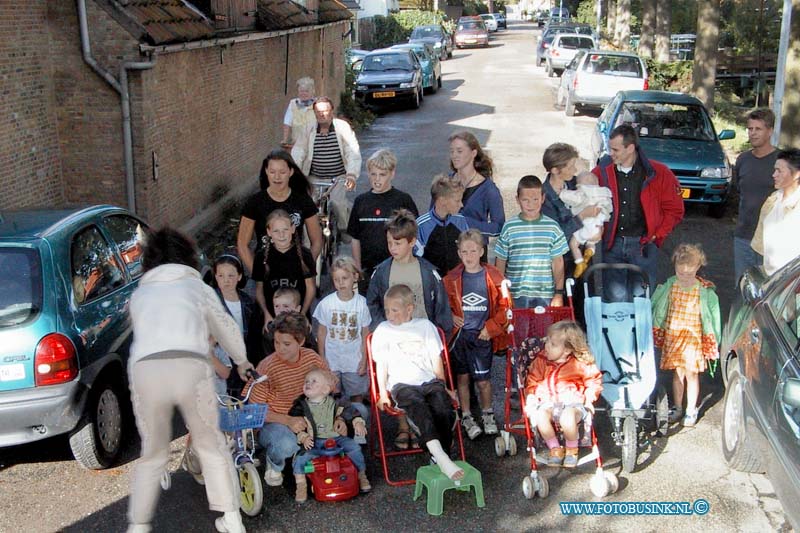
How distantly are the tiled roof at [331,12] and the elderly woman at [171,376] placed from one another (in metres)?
18.9

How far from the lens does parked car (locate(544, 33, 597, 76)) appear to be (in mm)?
36312

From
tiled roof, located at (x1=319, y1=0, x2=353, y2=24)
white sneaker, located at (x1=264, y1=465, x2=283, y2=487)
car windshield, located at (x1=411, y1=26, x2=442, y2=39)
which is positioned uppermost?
tiled roof, located at (x1=319, y1=0, x2=353, y2=24)

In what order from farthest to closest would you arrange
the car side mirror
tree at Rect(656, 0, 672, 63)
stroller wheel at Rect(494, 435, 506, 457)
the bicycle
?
tree at Rect(656, 0, 672, 63) → the bicycle → stroller wheel at Rect(494, 435, 506, 457) → the car side mirror

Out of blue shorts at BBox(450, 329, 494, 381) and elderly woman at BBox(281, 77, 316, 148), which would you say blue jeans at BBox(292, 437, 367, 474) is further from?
elderly woman at BBox(281, 77, 316, 148)

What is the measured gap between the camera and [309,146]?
989 cm

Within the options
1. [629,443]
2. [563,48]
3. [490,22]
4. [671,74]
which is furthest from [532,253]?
[490,22]

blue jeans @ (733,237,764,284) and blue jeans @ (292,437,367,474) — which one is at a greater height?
blue jeans @ (733,237,764,284)

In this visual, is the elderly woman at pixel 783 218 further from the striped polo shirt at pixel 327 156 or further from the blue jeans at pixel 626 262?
the striped polo shirt at pixel 327 156

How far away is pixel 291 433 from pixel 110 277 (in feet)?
6.36

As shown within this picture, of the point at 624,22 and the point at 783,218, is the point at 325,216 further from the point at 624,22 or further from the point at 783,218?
the point at 624,22

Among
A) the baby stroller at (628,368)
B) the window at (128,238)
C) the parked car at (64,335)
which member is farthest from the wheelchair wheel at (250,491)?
the baby stroller at (628,368)

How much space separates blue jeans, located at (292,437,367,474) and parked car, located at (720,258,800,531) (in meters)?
2.47

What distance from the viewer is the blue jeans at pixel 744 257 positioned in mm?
7824

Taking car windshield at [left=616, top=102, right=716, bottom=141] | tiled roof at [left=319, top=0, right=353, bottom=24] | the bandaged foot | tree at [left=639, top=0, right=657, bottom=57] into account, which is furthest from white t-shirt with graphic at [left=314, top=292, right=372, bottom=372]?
tree at [left=639, top=0, right=657, bottom=57]
